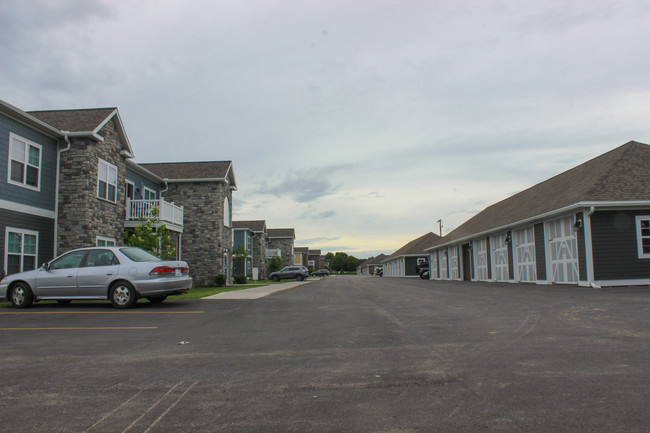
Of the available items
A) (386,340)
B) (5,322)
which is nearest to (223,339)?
(386,340)

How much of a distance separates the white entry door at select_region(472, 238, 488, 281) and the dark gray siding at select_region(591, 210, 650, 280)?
12.3m

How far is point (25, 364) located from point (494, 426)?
533 cm

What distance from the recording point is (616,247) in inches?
718

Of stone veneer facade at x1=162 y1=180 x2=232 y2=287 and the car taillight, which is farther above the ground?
stone veneer facade at x1=162 y1=180 x2=232 y2=287

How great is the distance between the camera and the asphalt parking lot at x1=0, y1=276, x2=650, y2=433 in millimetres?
3604

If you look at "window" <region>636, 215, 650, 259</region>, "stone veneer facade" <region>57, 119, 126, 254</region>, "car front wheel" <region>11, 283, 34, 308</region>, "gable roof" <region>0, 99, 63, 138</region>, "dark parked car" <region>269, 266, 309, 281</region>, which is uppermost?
"gable roof" <region>0, 99, 63, 138</region>

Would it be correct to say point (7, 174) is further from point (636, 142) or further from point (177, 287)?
point (636, 142)

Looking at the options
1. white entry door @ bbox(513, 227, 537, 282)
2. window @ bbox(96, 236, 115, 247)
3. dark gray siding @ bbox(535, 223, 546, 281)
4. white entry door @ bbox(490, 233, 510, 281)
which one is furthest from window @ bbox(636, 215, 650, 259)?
window @ bbox(96, 236, 115, 247)

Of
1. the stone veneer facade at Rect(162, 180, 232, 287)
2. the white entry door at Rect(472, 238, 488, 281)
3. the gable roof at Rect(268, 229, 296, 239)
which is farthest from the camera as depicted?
the gable roof at Rect(268, 229, 296, 239)

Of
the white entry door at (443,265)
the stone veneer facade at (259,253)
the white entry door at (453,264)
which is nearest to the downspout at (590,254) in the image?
the white entry door at (453,264)

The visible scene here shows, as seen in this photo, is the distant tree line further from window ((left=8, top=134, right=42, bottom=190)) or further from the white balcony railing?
window ((left=8, top=134, right=42, bottom=190))

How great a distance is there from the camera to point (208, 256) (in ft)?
96.0

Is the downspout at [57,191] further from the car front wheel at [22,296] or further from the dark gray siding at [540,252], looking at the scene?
the dark gray siding at [540,252]

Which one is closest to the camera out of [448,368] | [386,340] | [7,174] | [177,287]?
[448,368]
